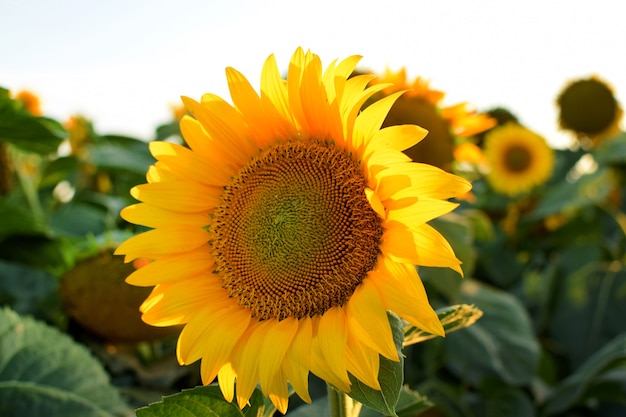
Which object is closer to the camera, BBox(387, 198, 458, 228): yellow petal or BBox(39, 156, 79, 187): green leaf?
BBox(387, 198, 458, 228): yellow petal

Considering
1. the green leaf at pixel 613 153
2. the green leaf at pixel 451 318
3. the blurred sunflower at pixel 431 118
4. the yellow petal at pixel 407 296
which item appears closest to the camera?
the yellow petal at pixel 407 296

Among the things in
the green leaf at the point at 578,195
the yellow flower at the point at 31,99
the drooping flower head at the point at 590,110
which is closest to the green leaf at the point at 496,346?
the green leaf at the point at 578,195

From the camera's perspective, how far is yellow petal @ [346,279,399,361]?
2.90 ft

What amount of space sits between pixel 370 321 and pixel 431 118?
1140mm

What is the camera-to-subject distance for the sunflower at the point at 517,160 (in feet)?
11.3

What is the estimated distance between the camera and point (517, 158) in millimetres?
3498

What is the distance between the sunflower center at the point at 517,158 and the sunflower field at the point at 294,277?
56 cm

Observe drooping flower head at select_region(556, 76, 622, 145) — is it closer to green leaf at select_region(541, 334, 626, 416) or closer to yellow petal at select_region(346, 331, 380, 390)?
green leaf at select_region(541, 334, 626, 416)

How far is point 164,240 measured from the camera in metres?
1.11

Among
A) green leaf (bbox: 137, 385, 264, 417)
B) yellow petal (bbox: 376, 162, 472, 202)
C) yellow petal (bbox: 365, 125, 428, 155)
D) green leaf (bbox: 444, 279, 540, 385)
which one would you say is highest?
yellow petal (bbox: 365, 125, 428, 155)

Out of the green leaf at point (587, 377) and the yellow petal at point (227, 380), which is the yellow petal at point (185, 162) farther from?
the green leaf at point (587, 377)

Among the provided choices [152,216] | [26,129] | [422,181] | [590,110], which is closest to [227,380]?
[152,216]

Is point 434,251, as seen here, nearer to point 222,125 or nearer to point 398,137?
point 398,137

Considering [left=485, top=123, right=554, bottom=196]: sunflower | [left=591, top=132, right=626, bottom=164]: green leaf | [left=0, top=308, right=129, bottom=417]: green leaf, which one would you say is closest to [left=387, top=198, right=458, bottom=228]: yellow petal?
[left=0, top=308, right=129, bottom=417]: green leaf
